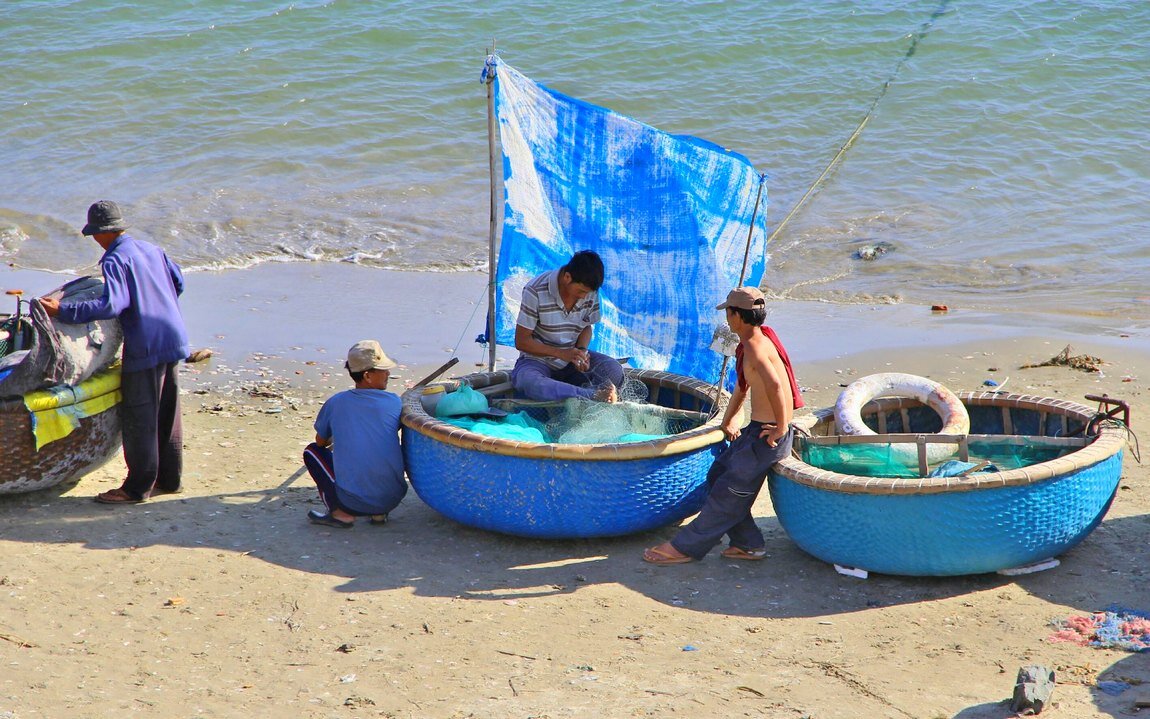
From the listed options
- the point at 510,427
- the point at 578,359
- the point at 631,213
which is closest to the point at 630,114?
the point at 631,213

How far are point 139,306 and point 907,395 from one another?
12.4 ft

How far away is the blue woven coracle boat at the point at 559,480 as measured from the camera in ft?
16.6

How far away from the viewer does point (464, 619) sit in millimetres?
4574

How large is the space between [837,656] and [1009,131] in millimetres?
11426

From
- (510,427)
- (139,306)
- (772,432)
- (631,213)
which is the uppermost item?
(631,213)

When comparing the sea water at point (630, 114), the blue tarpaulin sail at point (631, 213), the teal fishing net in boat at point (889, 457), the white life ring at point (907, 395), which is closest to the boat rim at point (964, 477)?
the teal fishing net in boat at point (889, 457)

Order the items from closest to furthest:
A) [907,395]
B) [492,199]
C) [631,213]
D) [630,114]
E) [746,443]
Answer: [746,443] < [907,395] < [492,199] < [631,213] < [630,114]

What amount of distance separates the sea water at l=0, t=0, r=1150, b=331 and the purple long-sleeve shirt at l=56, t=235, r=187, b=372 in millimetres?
5230

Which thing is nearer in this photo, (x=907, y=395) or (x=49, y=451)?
(x=49, y=451)

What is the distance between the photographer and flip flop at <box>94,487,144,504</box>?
564cm

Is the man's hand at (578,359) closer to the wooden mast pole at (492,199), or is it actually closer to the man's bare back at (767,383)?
the wooden mast pole at (492,199)

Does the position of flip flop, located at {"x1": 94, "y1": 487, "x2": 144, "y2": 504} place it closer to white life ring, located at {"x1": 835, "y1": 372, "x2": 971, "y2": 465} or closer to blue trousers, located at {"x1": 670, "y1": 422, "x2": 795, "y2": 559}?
blue trousers, located at {"x1": 670, "y1": 422, "x2": 795, "y2": 559}

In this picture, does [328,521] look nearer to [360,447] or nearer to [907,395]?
[360,447]

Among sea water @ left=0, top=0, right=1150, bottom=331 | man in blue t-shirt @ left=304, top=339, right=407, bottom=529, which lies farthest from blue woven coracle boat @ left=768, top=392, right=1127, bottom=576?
sea water @ left=0, top=0, right=1150, bottom=331
